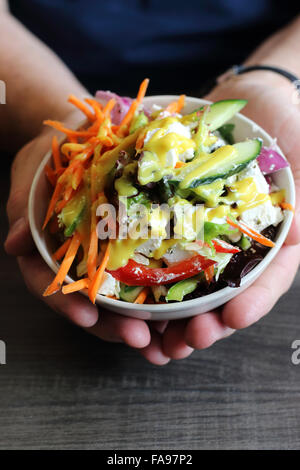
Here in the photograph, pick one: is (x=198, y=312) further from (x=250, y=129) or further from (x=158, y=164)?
(x=250, y=129)

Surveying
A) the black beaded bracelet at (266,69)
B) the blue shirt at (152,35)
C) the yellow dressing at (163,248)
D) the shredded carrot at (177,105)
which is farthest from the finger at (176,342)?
the blue shirt at (152,35)

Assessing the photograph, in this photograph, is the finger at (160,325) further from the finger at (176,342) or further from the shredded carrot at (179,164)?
the shredded carrot at (179,164)

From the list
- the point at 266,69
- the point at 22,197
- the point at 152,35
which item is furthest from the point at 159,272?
the point at 152,35

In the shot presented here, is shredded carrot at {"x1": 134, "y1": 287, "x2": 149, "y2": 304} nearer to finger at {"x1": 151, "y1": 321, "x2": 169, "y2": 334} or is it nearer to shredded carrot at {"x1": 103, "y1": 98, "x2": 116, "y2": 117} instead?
finger at {"x1": 151, "y1": 321, "x2": 169, "y2": 334}

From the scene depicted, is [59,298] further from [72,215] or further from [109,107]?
[109,107]

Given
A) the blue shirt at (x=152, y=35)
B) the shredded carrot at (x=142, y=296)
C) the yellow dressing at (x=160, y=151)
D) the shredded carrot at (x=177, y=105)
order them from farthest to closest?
the blue shirt at (x=152, y=35) < the shredded carrot at (x=177, y=105) < the shredded carrot at (x=142, y=296) < the yellow dressing at (x=160, y=151)
